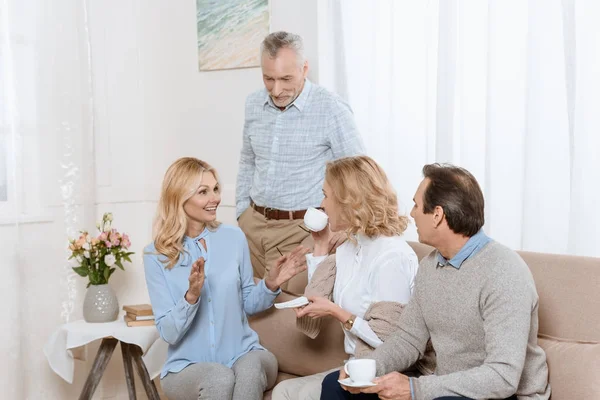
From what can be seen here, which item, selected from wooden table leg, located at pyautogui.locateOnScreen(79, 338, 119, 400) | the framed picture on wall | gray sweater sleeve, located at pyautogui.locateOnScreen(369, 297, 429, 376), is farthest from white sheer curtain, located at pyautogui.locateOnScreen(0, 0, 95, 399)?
gray sweater sleeve, located at pyautogui.locateOnScreen(369, 297, 429, 376)

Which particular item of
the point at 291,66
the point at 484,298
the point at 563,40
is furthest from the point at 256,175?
the point at 484,298

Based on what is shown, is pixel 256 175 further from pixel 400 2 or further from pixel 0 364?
pixel 0 364

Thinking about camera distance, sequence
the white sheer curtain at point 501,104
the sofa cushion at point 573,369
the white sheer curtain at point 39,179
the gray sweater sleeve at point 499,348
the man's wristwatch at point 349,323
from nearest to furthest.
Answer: the gray sweater sleeve at point 499,348, the sofa cushion at point 573,369, the man's wristwatch at point 349,323, the white sheer curtain at point 501,104, the white sheer curtain at point 39,179

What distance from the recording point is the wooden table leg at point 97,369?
3.88m

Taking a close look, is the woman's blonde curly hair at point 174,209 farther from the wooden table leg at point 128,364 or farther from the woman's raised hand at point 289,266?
the wooden table leg at point 128,364

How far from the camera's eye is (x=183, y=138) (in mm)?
5059

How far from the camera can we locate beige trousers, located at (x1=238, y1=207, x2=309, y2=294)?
12.4 feet

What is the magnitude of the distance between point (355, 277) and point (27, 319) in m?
2.12

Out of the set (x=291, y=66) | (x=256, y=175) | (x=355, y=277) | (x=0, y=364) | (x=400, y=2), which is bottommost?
(x=0, y=364)

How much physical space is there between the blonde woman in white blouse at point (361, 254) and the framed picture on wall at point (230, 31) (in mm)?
1784

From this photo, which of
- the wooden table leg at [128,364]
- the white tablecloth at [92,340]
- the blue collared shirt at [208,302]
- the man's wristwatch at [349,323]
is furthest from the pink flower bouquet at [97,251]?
the man's wristwatch at [349,323]

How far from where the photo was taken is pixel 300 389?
9.65 ft

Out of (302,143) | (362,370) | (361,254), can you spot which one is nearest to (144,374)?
(302,143)

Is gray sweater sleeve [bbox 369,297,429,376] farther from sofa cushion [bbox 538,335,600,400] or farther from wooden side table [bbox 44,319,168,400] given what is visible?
wooden side table [bbox 44,319,168,400]
